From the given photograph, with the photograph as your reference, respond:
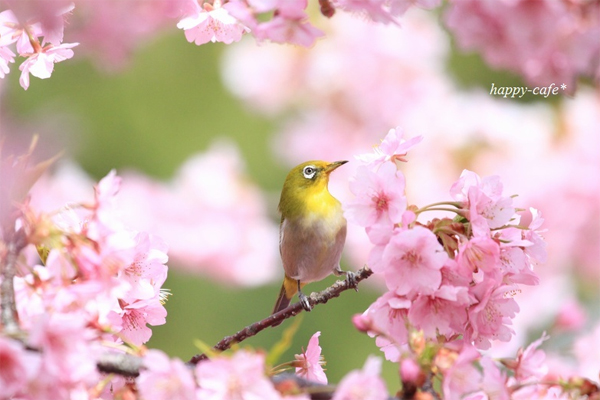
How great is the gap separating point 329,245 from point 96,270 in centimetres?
126

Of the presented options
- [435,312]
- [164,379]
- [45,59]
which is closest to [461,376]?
[435,312]


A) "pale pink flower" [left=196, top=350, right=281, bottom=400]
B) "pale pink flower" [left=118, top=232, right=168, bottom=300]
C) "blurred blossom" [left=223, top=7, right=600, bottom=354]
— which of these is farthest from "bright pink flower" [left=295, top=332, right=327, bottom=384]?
"blurred blossom" [left=223, top=7, right=600, bottom=354]

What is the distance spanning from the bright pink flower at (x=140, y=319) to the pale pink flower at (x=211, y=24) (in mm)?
582

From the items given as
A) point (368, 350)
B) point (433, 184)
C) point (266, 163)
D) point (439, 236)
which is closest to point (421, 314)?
point (439, 236)

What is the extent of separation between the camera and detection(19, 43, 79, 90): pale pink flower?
1.78 m

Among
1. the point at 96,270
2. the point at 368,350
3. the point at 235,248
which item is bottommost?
the point at 368,350

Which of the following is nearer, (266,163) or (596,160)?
(596,160)

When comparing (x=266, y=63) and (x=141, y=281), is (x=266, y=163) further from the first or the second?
(x=141, y=281)

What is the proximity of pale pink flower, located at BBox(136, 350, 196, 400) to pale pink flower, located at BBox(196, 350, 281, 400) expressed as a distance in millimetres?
26

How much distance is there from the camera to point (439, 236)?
1.65 metres

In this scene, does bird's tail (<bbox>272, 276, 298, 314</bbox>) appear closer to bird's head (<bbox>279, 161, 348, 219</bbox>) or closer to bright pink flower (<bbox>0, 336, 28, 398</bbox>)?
bird's head (<bbox>279, 161, 348, 219</bbox>)

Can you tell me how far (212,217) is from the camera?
203 inches

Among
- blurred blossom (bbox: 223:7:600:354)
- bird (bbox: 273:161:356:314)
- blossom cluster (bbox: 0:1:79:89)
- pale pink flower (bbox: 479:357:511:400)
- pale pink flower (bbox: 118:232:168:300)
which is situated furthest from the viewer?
blurred blossom (bbox: 223:7:600:354)

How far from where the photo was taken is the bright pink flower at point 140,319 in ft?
5.60
